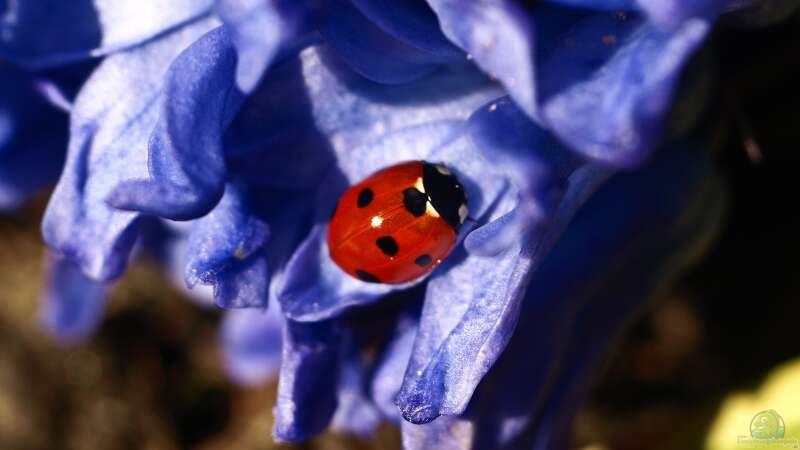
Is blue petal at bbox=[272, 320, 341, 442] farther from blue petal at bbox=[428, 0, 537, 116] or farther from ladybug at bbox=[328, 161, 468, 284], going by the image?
blue petal at bbox=[428, 0, 537, 116]

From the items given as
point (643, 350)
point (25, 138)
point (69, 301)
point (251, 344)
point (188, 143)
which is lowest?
point (643, 350)

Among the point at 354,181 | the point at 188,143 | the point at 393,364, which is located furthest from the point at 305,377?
the point at 188,143

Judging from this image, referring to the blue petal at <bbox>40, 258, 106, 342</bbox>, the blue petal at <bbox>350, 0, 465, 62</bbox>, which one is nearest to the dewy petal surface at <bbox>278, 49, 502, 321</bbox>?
the blue petal at <bbox>350, 0, 465, 62</bbox>

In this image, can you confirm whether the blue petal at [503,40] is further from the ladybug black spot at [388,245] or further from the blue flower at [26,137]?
the blue flower at [26,137]

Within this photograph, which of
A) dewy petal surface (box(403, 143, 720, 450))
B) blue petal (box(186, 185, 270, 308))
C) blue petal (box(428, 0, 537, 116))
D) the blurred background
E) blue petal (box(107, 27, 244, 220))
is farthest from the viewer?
the blurred background

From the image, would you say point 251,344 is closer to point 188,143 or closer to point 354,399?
point 354,399

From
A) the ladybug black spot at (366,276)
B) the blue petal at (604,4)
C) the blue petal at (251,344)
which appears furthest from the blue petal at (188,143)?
the blue petal at (251,344)

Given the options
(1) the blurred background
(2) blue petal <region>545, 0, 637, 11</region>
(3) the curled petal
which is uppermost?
(2) blue petal <region>545, 0, 637, 11</region>
